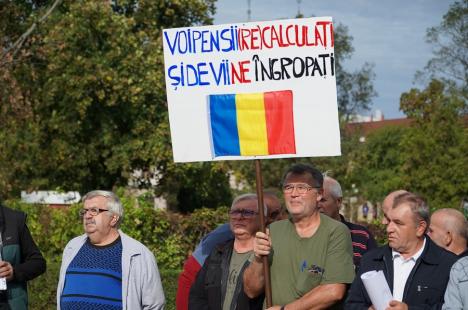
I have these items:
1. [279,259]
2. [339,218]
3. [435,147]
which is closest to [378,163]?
[435,147]

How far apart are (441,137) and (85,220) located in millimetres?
36450

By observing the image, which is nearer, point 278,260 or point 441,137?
point 278,260

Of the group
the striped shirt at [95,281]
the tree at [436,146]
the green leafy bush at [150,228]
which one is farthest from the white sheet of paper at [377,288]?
the tree at [436,146]

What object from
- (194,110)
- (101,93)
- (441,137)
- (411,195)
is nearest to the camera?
(411,195)

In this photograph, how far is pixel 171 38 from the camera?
6070 mm

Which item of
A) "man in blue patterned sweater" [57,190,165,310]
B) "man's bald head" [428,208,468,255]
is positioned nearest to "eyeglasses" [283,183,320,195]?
"man's bald head" [428,208,468,255]

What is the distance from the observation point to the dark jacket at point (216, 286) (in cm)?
603

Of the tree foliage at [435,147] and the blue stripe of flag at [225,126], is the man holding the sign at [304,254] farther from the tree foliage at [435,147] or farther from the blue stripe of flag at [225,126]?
the tree foliage at [435,147]

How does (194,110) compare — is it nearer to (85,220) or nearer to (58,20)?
(85,220)

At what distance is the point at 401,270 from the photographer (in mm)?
5383

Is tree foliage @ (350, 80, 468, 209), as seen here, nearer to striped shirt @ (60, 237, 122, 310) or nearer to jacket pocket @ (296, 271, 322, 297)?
striped shirt @ (60, 237, 122, 310)

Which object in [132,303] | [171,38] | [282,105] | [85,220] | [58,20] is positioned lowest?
[132,303]

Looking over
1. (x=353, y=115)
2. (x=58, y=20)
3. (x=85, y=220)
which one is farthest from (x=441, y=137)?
(x=85, y=220)

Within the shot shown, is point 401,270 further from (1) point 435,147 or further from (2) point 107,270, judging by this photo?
(1) point 435,147
